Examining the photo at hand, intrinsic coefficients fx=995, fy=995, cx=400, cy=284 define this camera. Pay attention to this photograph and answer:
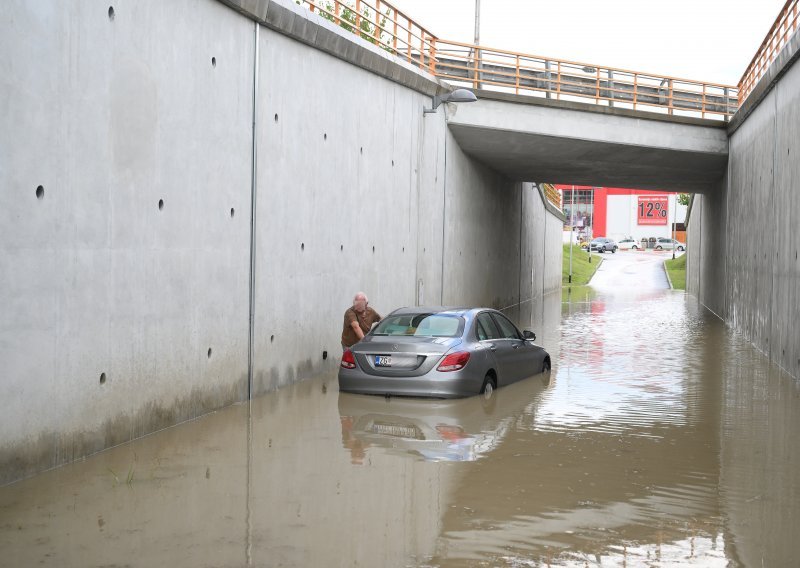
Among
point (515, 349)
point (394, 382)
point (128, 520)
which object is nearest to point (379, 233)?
point (515, 349)

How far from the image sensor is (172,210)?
11117 mm

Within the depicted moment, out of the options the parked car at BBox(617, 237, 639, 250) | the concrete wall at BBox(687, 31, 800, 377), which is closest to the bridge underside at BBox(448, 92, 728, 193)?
the concrete wall at BBox(687, 31, 800, 377)

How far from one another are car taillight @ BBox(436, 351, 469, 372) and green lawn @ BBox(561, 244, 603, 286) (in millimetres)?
51776

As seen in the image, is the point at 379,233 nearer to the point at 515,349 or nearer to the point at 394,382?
the point at 515,349

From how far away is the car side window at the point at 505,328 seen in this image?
48.9ft

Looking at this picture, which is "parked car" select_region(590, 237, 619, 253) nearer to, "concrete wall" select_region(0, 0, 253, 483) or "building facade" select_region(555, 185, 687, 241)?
"building facade" select_region(555, 185, 687, 241)

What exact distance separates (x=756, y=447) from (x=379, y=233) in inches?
396

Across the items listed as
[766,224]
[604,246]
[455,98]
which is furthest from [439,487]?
[604,246]

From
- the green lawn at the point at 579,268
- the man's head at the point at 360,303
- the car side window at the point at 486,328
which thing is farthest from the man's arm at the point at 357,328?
the green lawn at the point at 579,268

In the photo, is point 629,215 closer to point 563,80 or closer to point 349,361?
point 563,80

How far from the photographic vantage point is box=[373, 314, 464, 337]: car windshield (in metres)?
13.3

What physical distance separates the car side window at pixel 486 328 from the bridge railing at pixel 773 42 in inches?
342

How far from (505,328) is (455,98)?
7338mm

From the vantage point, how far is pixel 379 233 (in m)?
19.1
